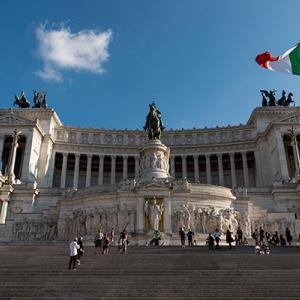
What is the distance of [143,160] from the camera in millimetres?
41406

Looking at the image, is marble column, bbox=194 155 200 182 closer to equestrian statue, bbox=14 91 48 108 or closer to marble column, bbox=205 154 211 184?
marble column, bbox=205 154 211 184

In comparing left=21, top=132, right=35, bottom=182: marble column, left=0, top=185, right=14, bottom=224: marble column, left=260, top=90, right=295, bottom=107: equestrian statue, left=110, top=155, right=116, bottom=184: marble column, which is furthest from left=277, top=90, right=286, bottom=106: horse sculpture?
left=0, top=185, right=14, bottom=224: marble column

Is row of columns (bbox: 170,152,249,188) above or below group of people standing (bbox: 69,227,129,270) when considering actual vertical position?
above

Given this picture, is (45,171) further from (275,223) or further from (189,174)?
(275,223)

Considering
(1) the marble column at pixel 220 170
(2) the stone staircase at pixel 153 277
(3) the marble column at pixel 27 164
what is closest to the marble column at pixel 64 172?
(3) the marble column at pixel 27 164

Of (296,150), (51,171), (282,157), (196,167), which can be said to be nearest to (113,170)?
(51,171)

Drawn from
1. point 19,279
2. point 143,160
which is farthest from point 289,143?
point 19,279

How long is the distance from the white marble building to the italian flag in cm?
1348

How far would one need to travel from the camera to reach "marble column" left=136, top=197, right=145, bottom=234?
34.0 m

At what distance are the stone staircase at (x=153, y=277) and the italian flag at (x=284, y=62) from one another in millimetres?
14458

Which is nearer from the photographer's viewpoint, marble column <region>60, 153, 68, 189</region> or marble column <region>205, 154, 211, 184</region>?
marble column <region>60, 153, 68, 189</region>

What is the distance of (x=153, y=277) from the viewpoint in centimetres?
1483

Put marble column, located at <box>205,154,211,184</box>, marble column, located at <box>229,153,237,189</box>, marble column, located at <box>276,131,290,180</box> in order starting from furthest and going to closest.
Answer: marble column, located at <box>205,154,211,184</box>, marble column, located at <box>229,153,237,189</box>, marble column, located at <box>276,131,290,180</box>

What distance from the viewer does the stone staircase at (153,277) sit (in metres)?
13.0
